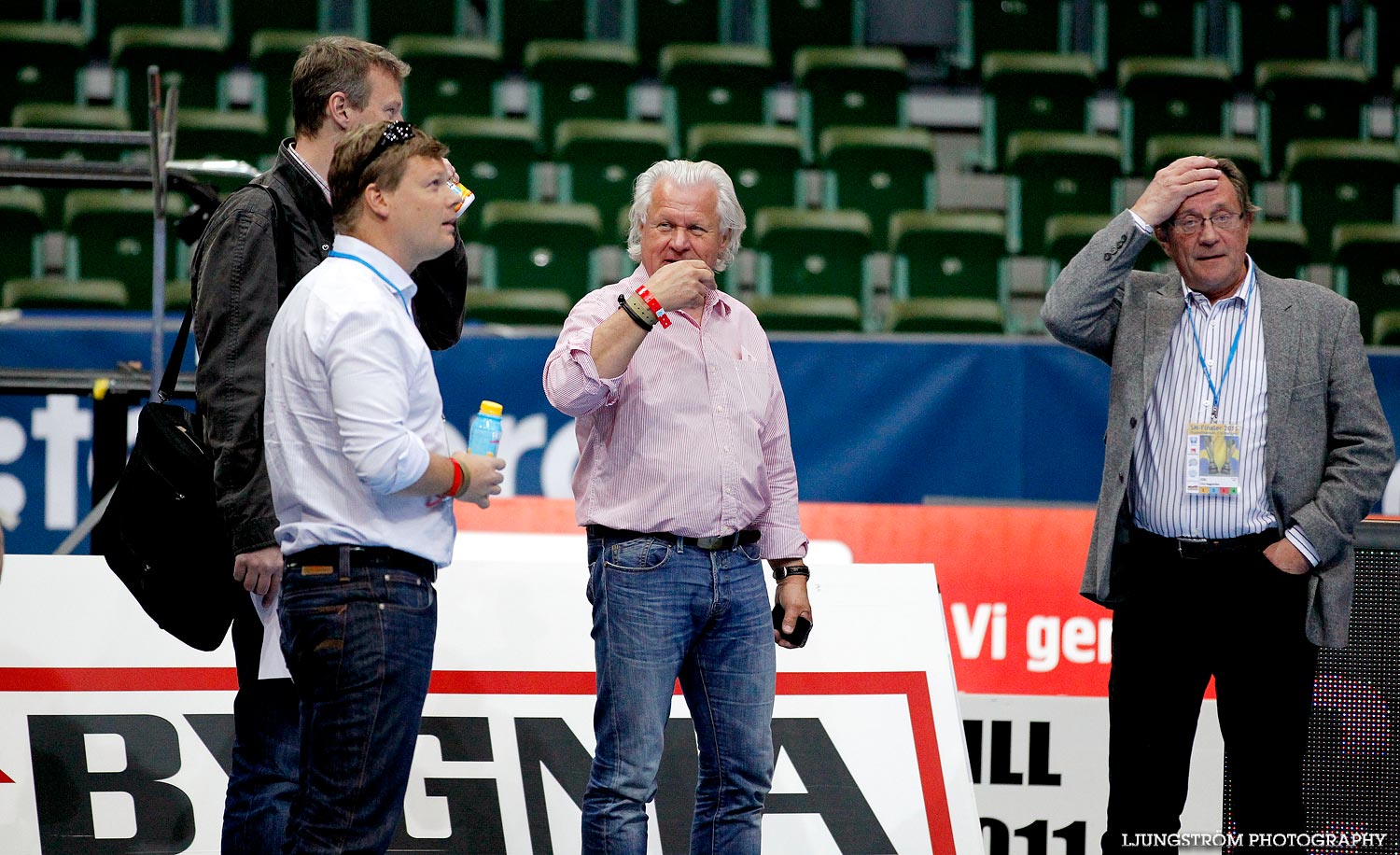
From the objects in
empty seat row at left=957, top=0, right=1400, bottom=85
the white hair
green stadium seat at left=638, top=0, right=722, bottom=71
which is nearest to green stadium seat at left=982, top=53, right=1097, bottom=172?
empty seat row at left=957, top=0, right=1400, bottom=85

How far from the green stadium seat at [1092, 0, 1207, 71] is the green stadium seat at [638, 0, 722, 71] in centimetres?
232

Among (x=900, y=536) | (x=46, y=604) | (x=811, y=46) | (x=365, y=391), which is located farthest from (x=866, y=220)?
(x=365, y=391)

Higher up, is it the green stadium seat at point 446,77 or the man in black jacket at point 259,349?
the green stadium seat at point 446,77

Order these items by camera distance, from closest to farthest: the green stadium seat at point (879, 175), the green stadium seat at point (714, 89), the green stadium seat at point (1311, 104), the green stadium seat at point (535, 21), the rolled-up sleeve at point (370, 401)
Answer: the rolled-up sleeve at point (370, 401) → the green stadium seat at point (879, 175) → the green stadium seat at point (714, 89) → the green stadium seat at point (1311, 104) → the green stadium seat at point (535, 21)

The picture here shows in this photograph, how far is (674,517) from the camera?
234 cm

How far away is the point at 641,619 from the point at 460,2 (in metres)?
6.33

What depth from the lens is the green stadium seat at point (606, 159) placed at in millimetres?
6617

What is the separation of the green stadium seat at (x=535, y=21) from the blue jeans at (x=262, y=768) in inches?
236

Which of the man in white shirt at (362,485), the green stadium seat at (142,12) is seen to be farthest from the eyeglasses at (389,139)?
the green stadium seat at (142,12)

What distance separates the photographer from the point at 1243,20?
7930mm

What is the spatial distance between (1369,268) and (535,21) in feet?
15.2

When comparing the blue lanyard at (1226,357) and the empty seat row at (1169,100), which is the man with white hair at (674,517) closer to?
the blue lanyard at (1226,357)

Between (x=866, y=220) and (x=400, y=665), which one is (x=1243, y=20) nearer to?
(x=866, y=220)

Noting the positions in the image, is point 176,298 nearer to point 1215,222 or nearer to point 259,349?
point 259,349
